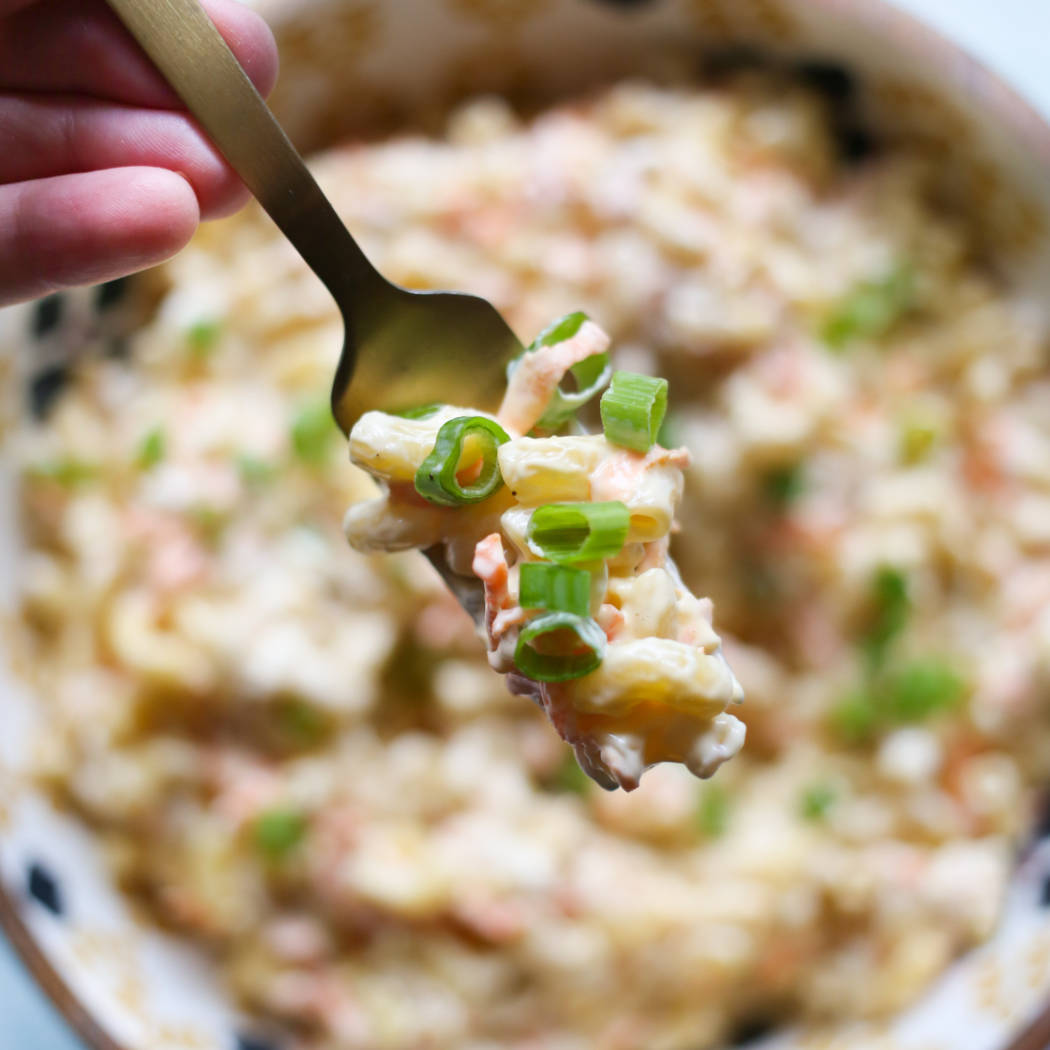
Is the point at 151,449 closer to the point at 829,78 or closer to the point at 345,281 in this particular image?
the point at 345,281

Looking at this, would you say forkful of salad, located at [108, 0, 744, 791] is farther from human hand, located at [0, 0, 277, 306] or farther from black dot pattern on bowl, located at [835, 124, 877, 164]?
black dot pattern on bowl, located at [835, 124, 877, 164]

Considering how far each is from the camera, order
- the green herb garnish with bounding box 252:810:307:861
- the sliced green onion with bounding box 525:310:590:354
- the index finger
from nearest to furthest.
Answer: the sliced green onion with bounding box 525:310:590:354 < the index finger < the green herb garnish with bounding box 252:810:307:861

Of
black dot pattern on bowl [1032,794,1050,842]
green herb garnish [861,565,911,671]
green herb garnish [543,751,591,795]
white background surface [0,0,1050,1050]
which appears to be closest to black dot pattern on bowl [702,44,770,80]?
white background surface [0,0,1050,1050]

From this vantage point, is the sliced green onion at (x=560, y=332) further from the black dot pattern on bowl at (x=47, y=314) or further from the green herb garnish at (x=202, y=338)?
the black dot pattern on bowl at (x=47, y=314)

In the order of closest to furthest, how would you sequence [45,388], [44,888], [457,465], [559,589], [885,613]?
1. [559,589]
2. [457,465]
3. [44,888]
4. [885,613]
5. [45,388]

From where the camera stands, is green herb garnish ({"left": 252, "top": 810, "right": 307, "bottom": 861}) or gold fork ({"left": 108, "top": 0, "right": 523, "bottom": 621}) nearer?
gold fork ({"left": 108, "top": 0, "right": 523, "bottom": 621})

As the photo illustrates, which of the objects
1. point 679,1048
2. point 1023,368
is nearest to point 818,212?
point 1023,368

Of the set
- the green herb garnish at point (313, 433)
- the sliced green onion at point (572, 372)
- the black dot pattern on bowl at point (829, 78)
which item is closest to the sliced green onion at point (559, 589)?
the sliced green onion at point (572, 372)

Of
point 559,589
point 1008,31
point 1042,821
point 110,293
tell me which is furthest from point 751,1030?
point 1008,31

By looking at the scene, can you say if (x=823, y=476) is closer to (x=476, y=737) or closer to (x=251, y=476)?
(x=476, y=737)
